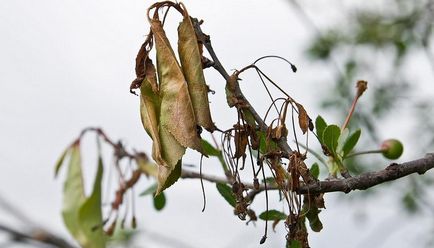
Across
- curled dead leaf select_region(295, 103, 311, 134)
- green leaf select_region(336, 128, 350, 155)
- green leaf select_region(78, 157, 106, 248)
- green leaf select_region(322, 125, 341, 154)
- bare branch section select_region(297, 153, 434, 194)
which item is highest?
green leaf select_region(336, 128, 350, 155)

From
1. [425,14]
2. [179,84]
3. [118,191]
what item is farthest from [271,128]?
[425,14]

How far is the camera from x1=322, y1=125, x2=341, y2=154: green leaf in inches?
55.0

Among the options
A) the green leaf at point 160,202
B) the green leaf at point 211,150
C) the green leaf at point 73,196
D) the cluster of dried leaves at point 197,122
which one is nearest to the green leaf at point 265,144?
the cluster of dried leaves at point 197,122

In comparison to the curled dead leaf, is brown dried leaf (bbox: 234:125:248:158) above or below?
below

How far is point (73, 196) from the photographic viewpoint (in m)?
1.77

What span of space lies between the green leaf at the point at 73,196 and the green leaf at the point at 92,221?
11 millimetres

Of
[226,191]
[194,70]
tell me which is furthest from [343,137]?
[194,70]

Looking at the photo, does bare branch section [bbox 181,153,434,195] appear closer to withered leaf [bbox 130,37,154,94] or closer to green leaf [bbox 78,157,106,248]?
withered leaf [bbox 130,37,154,94]

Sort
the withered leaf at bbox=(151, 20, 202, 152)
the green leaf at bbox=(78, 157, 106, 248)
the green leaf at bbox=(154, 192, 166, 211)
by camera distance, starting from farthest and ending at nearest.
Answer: the green leaf at bbox=(154, 192, 166, 211) < the green leaf at bbox=(78, 157, 106, 248) < the withered leaf at bbox=(151, 20, 202, 152)

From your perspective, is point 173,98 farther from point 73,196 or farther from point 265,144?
point 73,196

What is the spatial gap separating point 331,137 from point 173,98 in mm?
402

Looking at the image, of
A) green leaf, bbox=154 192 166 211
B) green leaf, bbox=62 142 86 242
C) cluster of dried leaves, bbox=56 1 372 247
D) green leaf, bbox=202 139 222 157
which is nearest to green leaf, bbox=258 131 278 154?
cluster of dried leaves, bbox=56 1 372 247

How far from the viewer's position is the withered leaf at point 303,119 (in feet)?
4.07

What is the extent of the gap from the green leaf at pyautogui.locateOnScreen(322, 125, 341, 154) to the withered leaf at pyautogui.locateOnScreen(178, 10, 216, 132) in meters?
0.35
